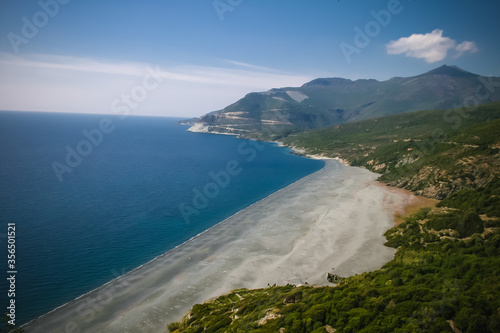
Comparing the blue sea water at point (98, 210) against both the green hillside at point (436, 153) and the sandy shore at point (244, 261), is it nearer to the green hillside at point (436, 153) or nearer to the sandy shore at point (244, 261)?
the sandy shore at point (244, 261)

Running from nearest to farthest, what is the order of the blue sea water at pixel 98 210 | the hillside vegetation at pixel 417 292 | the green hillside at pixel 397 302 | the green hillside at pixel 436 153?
the green hillside at pixel 397 302 < the hillside vegetation at pixel 417 292 < the blue sea water at pixel 98 210 < the green hillside at pixel 436 153

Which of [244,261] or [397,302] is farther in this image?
[244,261]

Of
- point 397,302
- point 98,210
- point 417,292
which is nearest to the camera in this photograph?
point 397,302

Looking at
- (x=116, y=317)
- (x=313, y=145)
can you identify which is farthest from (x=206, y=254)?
(x=313, y=145)

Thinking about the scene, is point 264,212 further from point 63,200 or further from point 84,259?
point 63,200

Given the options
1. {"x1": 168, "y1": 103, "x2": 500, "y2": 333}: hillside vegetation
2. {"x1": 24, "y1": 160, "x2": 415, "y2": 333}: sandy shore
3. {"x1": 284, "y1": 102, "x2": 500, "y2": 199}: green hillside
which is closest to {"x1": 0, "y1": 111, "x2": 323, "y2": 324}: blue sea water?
{"x1": 24, "y1": 160, "x2": 415, "y2": 333}: sandy shore

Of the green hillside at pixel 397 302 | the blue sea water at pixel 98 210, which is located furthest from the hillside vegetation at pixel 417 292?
the blue sea water at pixel 98 210

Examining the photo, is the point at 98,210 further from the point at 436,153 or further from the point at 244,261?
the point at 436,153

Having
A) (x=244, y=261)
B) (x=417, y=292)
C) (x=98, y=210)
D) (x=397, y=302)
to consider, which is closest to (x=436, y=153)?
(x=244, y=261)

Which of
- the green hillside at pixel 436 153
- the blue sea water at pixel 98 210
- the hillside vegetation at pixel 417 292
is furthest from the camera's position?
the green hillside at pixel 436 153
